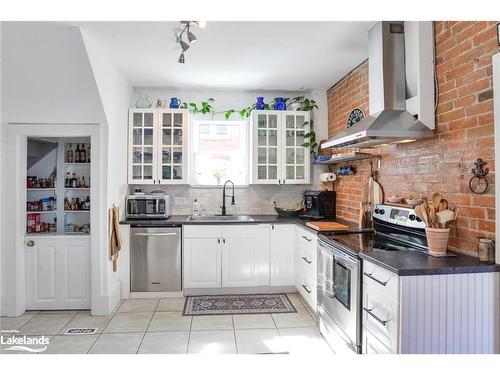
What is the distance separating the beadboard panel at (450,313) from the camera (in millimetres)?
1712

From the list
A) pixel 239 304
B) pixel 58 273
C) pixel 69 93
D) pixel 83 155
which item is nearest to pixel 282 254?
pixel 239 304

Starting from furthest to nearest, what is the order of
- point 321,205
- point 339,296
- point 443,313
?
1. point 321,205
2. point 339,296
3. point 443,313

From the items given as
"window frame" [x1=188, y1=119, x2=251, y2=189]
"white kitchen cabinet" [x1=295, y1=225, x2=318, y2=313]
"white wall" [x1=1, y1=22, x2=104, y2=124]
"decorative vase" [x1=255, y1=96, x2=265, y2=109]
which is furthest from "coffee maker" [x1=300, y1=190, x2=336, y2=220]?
"white wall" [x1=1, y1=22, x2=104, y2=124]

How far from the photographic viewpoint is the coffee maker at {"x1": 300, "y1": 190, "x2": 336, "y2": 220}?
13.6 ft

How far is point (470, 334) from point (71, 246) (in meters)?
3.58

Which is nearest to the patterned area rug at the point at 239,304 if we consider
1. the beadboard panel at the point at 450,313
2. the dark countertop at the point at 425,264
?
the dark countertop at the point at 425,264

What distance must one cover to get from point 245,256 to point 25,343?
2.25 m

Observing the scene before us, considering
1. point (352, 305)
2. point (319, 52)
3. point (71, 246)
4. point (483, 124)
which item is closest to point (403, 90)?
point (483, 124)

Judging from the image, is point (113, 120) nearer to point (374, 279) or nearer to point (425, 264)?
point (374, 279)

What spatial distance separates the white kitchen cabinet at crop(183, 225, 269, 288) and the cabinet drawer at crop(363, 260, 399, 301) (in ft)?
6.46

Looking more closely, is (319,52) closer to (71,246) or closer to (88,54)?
(88,54)

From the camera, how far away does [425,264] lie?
70.9 inches

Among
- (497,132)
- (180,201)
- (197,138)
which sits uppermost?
(197,138)

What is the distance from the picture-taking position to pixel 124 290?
3.86 meters
